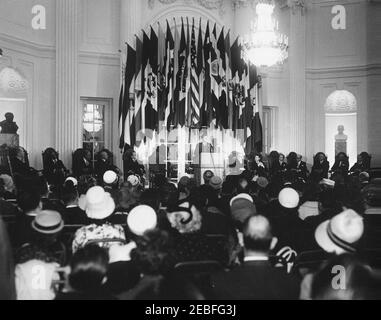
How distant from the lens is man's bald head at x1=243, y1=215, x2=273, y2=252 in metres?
3.42

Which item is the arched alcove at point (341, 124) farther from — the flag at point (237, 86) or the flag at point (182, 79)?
the flag at point (182, 79)

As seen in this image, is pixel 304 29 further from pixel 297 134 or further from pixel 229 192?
pixel 229 192

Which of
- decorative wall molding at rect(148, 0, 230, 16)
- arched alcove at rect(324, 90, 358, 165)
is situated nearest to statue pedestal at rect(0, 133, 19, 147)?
decorative wall molding at rect(148, 0, 230, 16)

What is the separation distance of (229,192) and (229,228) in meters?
2.82

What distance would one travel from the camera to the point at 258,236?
Answer: 342 centimetres

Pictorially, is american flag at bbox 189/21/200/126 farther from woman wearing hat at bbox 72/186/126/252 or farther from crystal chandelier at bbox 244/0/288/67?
woman wearing hat at bbox 72/186/126/252

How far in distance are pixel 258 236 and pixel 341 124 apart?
48.8ft

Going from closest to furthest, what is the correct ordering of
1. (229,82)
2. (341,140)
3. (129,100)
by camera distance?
1. (129,100)
2. (229,82)
3. (341,140)

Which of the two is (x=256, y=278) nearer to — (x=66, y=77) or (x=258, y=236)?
(x=258, y=236)

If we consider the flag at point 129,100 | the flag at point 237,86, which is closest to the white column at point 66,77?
the flag at point 129,100

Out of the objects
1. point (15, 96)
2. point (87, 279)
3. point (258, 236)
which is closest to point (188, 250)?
point (258, 236)

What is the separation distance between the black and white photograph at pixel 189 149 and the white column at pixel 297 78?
0.04 m

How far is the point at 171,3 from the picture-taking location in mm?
15391

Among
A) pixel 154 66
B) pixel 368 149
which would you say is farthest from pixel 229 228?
pixel 368 149
